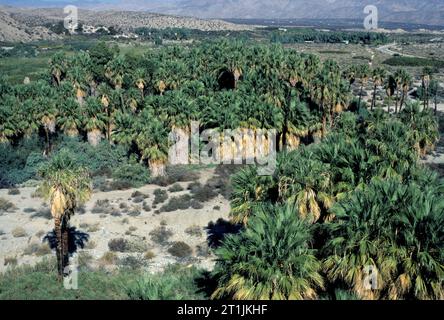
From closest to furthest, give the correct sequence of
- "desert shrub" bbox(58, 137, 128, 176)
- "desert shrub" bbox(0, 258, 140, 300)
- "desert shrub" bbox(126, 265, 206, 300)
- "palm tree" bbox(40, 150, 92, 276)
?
"desert shrub" bbox(126, 265, 206, 300)
"desert shrub" bbox(0, 258, 140, 300)
"palm tree" bbox(40, 150, 92, 276)
"desert shrub" bbox(58, 137, 128, 176)

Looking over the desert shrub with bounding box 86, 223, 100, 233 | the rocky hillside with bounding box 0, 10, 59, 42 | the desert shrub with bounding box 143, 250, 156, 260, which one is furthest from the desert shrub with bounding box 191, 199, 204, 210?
the rocky hillside with bounding box 0, 10, 59, 42

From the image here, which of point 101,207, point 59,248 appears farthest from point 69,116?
point 59,248

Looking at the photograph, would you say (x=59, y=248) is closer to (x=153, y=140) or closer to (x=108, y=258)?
(x=108, y=258)

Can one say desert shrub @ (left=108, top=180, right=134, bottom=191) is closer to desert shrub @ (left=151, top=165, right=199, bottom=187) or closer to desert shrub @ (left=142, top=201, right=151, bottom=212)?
desert shrub @ (left=151, top=165, right=199, bottom=187)

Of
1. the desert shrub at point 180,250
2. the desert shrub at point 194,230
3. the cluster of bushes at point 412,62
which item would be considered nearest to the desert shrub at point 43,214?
the desert shrub at point 194,230
